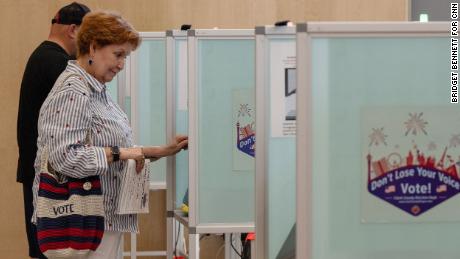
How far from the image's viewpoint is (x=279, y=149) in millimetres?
2598

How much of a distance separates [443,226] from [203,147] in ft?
4.71

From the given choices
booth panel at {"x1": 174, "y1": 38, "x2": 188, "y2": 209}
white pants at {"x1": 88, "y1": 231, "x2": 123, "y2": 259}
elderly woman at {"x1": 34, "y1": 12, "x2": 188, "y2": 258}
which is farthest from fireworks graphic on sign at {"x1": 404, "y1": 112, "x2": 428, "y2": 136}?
booth panel at {"x1": 174, "y1": 38, "x2": 188, "y2": 209}

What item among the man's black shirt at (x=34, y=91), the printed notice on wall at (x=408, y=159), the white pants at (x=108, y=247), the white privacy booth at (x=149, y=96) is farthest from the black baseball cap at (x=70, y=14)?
the printed notice on wall at (x=408, y=159)

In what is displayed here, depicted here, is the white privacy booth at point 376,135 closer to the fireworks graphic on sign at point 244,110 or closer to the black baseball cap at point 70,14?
the fireworks graphic on sign at point 244,110

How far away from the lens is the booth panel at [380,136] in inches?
79.7

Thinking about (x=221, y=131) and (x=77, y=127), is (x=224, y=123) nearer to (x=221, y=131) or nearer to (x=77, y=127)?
(x=221, y=131)

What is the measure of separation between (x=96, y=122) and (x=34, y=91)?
2.26 feet

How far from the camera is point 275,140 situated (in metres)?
2.58

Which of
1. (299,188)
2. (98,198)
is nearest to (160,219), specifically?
(98,198)

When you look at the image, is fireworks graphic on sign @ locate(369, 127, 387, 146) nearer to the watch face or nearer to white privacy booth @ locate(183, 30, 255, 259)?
the watch face

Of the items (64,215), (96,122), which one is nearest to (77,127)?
(96,122)

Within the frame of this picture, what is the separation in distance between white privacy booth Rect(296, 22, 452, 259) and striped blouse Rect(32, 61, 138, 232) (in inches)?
33.3

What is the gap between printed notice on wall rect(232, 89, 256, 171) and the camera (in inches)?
132

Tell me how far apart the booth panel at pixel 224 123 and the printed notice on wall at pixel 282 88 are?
2.45 feet
